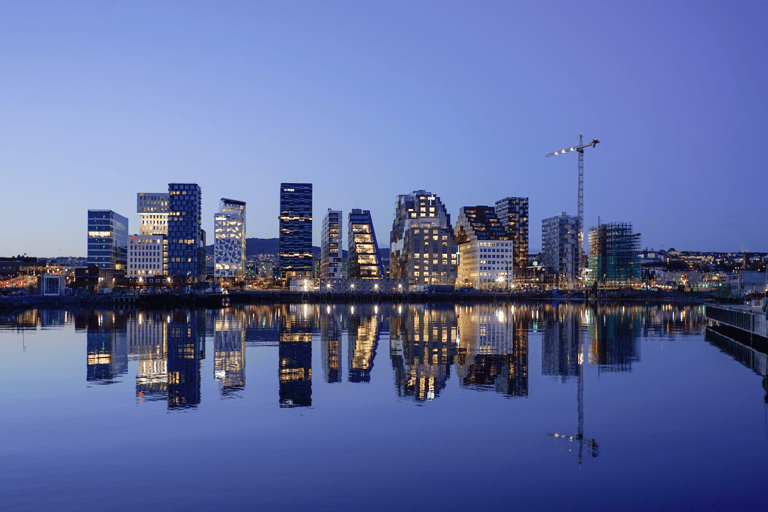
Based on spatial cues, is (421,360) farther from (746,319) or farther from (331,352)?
(746,319)

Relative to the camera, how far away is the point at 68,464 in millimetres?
16906

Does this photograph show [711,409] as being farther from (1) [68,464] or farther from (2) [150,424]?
(1) [68,464]

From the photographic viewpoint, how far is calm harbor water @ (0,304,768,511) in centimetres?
1474

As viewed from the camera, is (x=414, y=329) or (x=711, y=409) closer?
(x=711, y=409)

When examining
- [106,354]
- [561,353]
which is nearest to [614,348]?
[561,353]

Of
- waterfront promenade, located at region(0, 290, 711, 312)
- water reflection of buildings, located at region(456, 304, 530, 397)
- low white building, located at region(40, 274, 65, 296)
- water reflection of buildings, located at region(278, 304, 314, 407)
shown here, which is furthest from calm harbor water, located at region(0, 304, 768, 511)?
low white building, located at region(40, 274, 65, 296)

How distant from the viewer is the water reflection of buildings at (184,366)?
86.7ft

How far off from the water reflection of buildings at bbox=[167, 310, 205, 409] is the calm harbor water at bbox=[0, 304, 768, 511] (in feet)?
0.72

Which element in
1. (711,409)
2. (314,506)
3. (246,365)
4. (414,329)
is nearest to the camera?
(314,506)

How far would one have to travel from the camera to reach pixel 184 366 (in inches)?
1428

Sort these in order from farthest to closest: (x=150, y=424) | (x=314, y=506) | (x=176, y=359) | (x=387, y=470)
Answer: (x=176, y=359) → (x=150, y=424) → (x=387, y=470) → (x=314, y=506)

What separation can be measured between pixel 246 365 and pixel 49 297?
409 feet

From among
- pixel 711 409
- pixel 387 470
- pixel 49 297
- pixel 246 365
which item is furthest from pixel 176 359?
pixel 49 297

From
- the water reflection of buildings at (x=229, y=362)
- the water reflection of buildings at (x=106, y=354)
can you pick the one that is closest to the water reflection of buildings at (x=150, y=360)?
the water reflection of buildings at (x=106, y=354)
